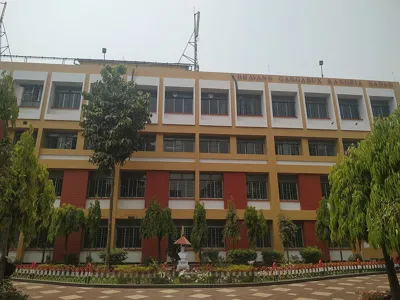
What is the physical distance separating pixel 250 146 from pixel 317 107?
7.78m

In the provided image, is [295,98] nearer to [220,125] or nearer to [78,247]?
[220,125]

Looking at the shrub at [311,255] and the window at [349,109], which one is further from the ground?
the window at [349,109]

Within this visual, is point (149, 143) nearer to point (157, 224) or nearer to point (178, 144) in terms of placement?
point (178, 144)

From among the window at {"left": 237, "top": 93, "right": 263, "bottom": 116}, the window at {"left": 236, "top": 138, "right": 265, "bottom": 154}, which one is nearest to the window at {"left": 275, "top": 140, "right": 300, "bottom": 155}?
the window at {"left": 236, "top": 138, "right": 265, "bottom": 154}

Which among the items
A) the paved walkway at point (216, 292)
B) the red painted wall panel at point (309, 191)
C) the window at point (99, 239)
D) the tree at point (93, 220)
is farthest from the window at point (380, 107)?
the window at point (99, 239)

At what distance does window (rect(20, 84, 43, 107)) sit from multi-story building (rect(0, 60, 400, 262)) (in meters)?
0.08

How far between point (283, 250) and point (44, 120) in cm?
2196

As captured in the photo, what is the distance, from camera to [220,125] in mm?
25812

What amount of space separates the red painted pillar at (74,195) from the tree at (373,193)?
1888 cm

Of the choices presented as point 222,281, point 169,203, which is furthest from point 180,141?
point 222,281

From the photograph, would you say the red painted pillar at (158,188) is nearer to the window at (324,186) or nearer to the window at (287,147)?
the window at (287,147)

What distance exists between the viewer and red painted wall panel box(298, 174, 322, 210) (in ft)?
81.3

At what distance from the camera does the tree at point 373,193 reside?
7230 mm

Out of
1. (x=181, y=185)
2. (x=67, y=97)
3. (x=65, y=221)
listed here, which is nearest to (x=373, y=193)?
(x=181, y=185)
